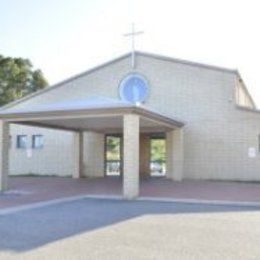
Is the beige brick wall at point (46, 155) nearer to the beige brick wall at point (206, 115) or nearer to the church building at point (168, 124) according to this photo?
the church building at point (168, 124)

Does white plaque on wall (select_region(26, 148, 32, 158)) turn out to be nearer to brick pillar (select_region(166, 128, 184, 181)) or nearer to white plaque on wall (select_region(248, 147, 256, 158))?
brick pillar (select_region(166, 128, 184, 181))

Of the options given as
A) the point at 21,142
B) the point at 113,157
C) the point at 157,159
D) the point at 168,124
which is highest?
the point at 168,124

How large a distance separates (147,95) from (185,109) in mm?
2324

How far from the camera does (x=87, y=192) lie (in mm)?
19797

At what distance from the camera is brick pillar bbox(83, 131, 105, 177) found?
29453 millimetres

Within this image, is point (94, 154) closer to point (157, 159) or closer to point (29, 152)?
point (29, 152)

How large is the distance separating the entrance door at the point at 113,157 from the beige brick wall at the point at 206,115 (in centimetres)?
357

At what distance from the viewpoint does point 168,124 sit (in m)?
→ 24.0

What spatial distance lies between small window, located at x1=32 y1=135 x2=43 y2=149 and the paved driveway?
16.3 metres

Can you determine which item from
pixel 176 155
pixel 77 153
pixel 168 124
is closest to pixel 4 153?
pixel 168 124

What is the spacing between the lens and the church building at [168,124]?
25.7 meters

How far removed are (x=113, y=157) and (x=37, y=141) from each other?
4.85 meters

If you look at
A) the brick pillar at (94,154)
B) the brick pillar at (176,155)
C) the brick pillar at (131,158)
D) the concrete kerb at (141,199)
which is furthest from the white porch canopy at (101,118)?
the brick pillar at (94,154)

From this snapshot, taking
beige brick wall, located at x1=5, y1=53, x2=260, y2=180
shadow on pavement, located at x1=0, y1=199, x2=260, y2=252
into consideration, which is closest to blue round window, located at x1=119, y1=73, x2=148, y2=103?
beige brick wall, located at x1=5, y1=53, x2=260, y2=180
